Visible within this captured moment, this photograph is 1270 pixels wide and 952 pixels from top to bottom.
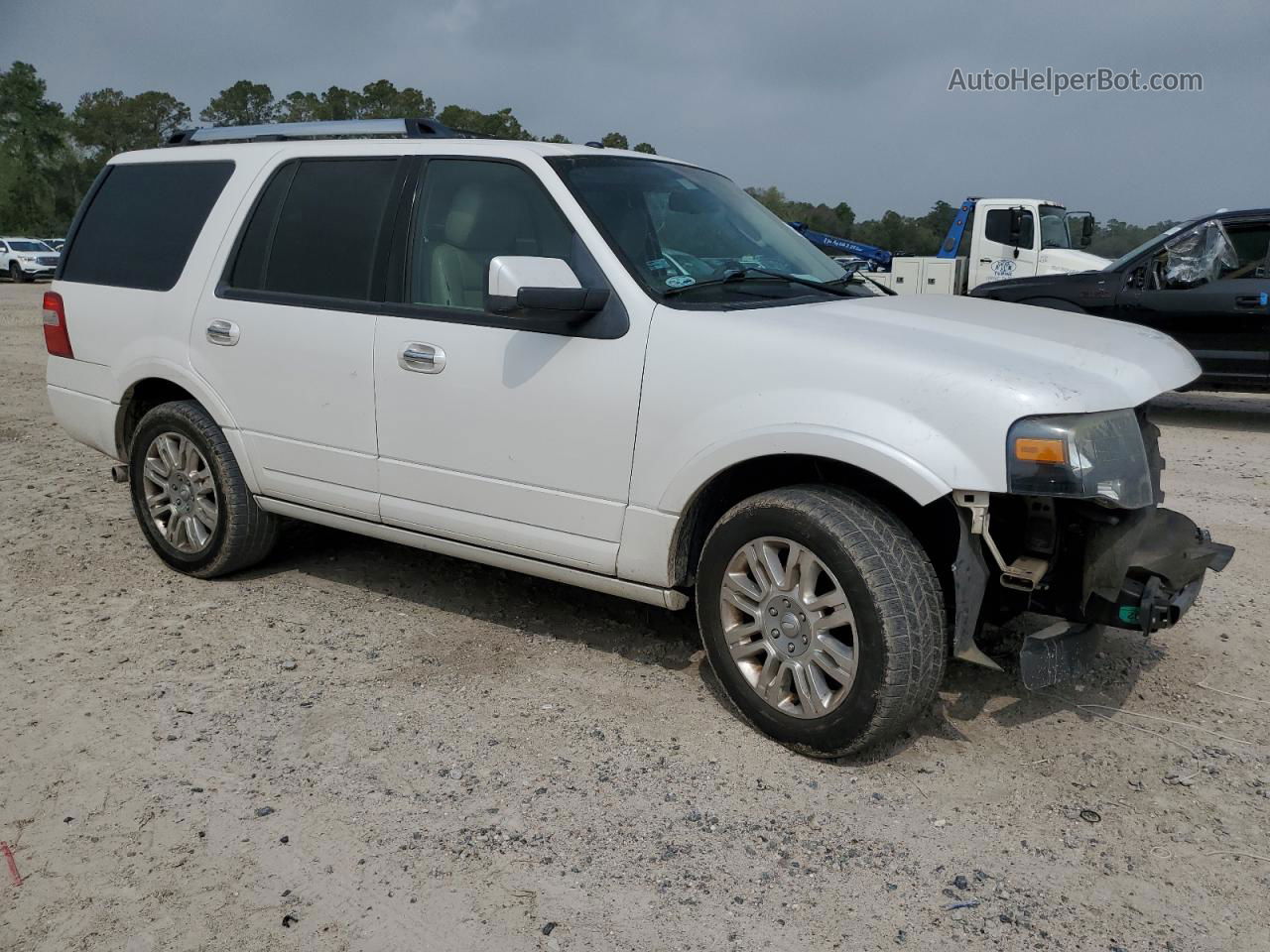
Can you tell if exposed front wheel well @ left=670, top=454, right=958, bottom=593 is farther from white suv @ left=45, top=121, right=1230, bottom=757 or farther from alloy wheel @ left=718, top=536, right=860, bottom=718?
alloy wheel @ left=718, top=536, right=860, bottom=718

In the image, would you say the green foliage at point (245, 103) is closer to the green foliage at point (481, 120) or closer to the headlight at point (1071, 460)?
the green foliage at point (481, 120)

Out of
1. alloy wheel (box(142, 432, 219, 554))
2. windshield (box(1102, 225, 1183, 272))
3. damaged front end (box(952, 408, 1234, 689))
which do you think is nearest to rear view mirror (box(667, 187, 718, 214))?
damaged front end (box(952, 408, 1234, 689))

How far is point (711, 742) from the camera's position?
3.61 metres

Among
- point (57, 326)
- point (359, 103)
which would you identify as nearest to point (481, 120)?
point (359, 103)

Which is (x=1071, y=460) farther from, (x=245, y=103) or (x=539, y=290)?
(x=245, y=103)

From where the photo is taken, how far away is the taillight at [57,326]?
18.0 ft

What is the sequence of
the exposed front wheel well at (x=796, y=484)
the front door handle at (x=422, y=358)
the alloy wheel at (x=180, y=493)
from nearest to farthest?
the exposed front wheel well at (x=796, y=484) → the front door handle at (x=422, y=358) → the alloy wheel at (x=180, y=493)

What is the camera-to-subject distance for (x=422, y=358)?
4129 mm

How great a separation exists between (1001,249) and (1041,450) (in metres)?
15.6

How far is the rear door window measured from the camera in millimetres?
4434

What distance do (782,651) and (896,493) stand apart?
25.0 inches

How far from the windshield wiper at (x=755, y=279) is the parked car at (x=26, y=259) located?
3622 centimetres

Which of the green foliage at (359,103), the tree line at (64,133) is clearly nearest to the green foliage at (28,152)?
the tree line at (64,133)

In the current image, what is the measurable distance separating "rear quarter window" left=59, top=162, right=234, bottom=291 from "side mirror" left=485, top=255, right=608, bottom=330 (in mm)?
2081
